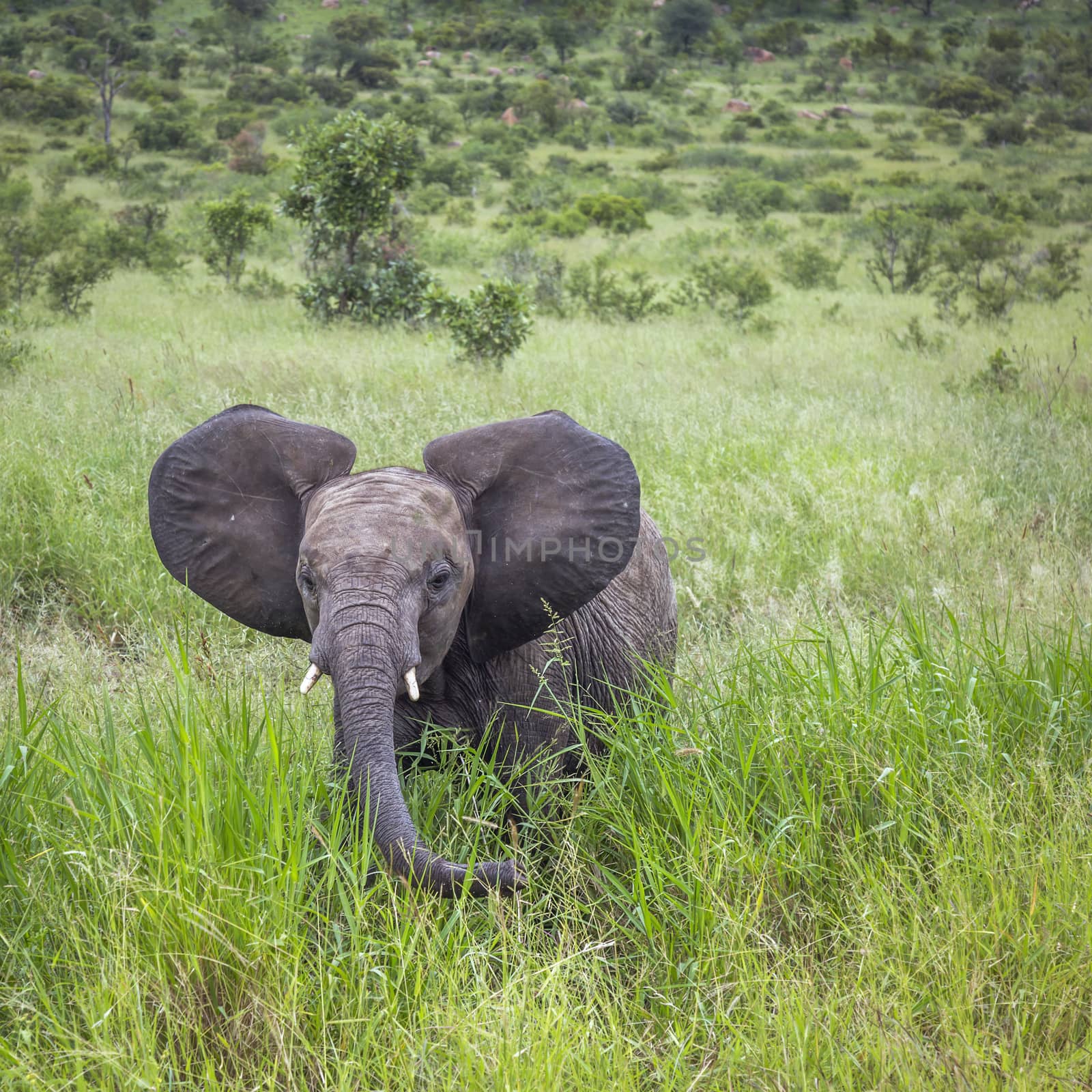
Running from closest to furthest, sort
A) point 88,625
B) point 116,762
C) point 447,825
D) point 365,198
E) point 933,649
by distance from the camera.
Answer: point 116,762, point 447,825, point 933,649, point 88,625, point 365,198

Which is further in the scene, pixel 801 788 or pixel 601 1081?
pixel 801 788

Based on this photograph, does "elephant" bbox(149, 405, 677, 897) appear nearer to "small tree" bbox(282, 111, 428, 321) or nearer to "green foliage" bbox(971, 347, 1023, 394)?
"green foliage" bbox(971, 347, 1023, 394)

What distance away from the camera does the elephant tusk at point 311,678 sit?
2285 millimetres

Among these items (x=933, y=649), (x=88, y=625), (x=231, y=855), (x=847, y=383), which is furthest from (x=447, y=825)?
(x=847, y=383)

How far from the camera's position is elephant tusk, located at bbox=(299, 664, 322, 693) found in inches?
90.0

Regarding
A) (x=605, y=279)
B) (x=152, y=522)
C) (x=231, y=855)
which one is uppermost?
(x=152, y=522)

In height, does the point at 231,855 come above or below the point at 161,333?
above

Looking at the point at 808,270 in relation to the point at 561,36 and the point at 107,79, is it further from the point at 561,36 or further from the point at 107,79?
the point at 561,36

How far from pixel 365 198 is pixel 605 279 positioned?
4.30 m

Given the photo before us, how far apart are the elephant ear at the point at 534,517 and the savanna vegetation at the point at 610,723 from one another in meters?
0.40

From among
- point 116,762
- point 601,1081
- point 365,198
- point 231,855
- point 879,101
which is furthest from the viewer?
point 879,101

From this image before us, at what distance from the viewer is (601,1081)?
6.30 feet

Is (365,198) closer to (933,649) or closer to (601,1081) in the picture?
(933,649)

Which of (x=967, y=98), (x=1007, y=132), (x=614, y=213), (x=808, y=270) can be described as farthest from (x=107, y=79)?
(x=967, y=98)
